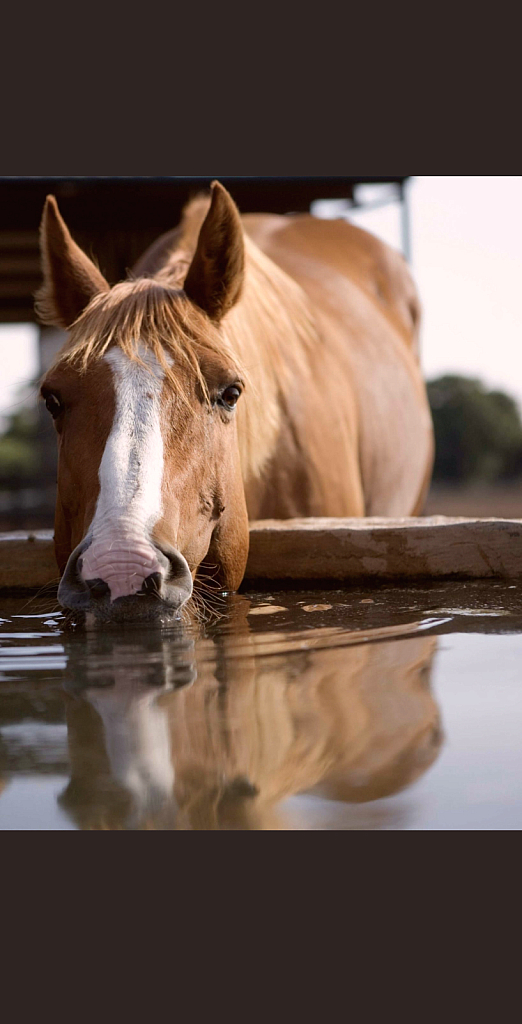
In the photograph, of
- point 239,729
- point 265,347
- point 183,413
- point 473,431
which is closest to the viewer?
point 239,729

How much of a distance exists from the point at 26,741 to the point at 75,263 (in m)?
1.71

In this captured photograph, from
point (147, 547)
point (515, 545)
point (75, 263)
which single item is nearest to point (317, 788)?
point (147, 547)

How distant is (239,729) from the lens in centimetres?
143

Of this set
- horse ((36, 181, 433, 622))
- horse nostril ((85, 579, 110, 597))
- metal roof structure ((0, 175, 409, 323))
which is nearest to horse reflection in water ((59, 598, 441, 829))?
horse nostril ((85, 579, 110, 597))

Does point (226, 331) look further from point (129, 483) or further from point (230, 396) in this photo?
point (129, 483)

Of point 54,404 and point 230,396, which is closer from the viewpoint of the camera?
point 54,404

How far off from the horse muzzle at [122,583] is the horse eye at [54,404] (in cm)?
54

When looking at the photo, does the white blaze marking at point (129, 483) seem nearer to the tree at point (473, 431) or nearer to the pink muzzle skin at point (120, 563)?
the pink muzzle skin at point (120, 563)

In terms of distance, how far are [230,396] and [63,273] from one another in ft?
2.18

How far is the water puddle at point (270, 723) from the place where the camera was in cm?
114

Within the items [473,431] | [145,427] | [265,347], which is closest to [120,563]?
[145,427]

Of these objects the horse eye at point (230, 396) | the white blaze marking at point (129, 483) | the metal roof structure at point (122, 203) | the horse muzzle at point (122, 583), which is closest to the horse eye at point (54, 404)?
the white blaze marking at point (129, 483)

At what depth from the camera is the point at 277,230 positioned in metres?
5.32

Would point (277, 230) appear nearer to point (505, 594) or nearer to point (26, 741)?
point (505, 594)
